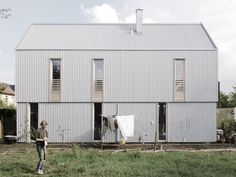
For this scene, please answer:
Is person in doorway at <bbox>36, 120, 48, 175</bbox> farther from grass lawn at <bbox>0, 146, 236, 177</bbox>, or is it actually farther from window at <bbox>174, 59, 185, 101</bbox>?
window at <bbox>174, 59, 185, 101</bbox>

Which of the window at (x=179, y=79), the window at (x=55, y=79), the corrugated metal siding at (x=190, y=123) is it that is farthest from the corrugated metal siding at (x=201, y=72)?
the window at (x=55, y=79)

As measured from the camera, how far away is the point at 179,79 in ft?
107

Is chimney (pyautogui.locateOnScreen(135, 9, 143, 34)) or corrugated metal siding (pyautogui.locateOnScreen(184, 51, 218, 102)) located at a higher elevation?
chimney (pyautogui.locateOnScreen(135, 9, 143, 34))

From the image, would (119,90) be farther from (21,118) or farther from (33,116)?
(21,118)

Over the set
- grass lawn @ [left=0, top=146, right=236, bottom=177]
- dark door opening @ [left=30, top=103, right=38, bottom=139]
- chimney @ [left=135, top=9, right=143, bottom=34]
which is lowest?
grass lawn @ [left=0, top=146, right=236, bottom=177]

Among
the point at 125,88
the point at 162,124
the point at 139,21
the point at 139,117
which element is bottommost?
the point at 162,124

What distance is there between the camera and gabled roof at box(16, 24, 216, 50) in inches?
1294

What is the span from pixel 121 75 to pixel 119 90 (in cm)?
107

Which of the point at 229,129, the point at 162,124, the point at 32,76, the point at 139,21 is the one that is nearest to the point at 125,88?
the point at 162,124

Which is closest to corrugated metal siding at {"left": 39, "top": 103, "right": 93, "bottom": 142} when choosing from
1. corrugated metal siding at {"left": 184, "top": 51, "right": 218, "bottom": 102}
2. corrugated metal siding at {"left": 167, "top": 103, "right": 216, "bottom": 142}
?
corrugated metal siding at {"left": 167, "top": 103, "right": 216, "bottom": 142}

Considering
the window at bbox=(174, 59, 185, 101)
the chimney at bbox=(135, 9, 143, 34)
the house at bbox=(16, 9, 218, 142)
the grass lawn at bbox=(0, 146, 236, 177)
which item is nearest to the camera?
the grass lawn at bbox=(0, 146, 236, 177)

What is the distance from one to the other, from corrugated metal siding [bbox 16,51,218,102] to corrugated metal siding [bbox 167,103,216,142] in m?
0.69

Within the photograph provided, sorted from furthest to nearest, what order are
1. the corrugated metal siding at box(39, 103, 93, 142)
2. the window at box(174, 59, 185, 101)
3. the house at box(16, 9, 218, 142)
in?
the window at box(174, 59, 185, 101) < the house at box(16, 9, 218, 142) < the corrugated metal siding at box(39, 103, 93, 142)

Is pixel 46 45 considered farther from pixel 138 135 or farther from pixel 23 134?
pixel 138 135
